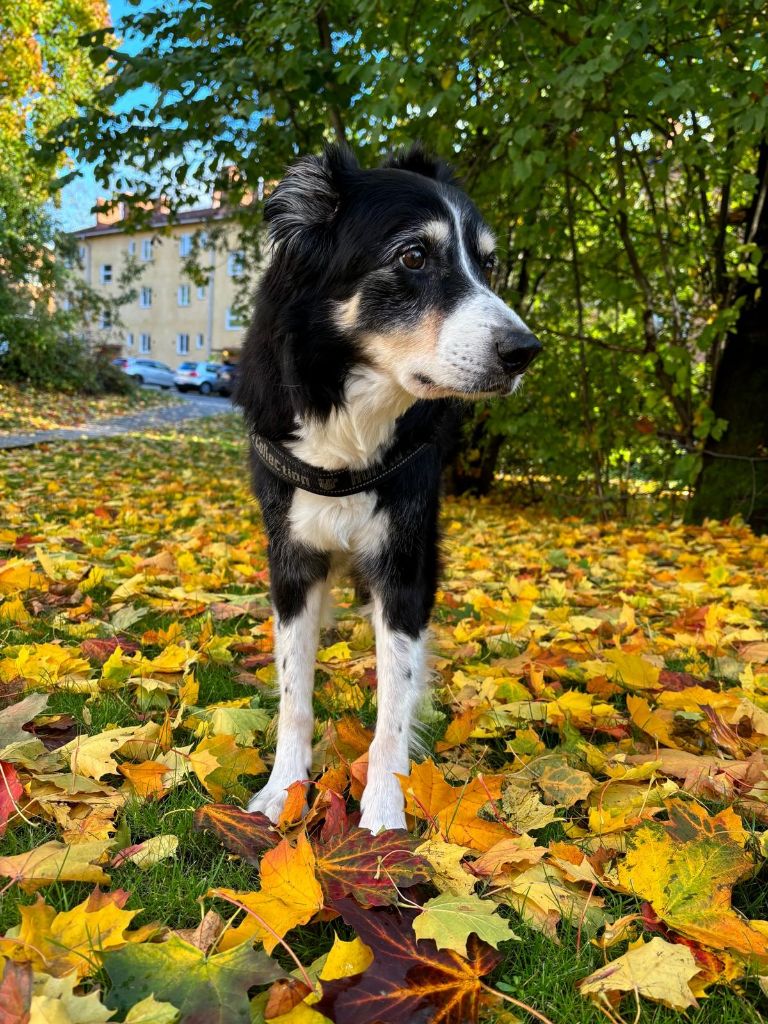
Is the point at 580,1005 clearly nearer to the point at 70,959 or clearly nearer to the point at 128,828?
the point at 70,959

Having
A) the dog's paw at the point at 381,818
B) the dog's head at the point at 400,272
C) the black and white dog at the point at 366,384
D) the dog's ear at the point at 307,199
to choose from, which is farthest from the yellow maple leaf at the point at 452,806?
the dog's ear at the point at 307,199

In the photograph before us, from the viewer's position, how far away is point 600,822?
1865mm

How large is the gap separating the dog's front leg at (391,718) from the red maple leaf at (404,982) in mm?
561

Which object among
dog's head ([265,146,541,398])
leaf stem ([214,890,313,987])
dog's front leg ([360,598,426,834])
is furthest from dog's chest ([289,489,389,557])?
leaf stem ([214,890,313,987])

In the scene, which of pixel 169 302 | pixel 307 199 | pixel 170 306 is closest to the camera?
pixel 307 199

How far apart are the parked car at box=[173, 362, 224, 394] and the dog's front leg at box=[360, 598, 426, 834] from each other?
4011 centimetres

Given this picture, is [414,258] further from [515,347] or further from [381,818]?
[381,818]

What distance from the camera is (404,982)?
1.33m

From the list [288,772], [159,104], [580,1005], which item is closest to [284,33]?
[159,104]

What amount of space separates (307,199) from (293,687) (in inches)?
60.4

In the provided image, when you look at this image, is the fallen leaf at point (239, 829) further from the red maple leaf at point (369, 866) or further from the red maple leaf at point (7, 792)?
the red maple leaf at point (7, 792)

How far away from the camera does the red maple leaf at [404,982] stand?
1.27m

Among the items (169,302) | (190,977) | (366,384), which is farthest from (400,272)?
(169,302)

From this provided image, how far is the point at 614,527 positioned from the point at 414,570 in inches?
217
